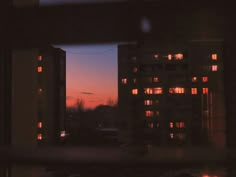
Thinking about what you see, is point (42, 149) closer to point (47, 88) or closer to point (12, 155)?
point (12, 155)

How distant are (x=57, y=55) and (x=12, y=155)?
1.35ft

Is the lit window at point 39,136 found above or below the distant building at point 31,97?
below

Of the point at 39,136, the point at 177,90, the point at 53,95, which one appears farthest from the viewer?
the point at 177,90

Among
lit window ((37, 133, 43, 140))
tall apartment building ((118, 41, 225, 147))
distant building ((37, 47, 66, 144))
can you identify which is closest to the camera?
tall apartment building ((118, 41, 225, 147))

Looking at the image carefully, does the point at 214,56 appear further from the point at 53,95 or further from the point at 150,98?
the point at 53,95

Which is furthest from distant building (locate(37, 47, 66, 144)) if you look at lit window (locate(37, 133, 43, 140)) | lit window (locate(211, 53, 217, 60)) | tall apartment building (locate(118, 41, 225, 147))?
lit window (locate(211, 53, 217, 60))

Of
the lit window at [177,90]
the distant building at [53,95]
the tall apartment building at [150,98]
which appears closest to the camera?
the tall apartment building at [150,98]

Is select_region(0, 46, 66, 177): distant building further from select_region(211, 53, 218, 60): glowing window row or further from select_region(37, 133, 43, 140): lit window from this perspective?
select_region(211, 53, 218, 60): glowing window row

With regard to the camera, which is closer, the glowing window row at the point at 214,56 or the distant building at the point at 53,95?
the glowing window row at the point at 214,56

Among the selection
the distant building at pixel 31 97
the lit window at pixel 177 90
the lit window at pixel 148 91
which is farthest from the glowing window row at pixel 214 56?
the distant building at pixel 31 97

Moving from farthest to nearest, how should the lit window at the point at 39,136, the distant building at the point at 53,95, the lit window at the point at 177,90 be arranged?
1. the lit window at the point at 177,90
2. the lit window at the point at 39,136
3. the distant building at the point at 53,95

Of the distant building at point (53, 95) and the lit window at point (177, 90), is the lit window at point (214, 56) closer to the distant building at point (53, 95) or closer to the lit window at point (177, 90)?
the lit window at point (177, 90)

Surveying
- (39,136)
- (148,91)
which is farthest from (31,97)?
(148,91)

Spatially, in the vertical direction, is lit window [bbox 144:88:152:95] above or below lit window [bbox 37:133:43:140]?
above
